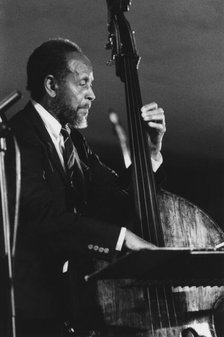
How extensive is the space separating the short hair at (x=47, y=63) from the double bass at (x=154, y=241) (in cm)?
19

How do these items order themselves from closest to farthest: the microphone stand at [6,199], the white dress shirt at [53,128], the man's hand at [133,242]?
the microphone stand at [6,199]
the man's hand at [133,242]
the white dress shirt at [53,128]

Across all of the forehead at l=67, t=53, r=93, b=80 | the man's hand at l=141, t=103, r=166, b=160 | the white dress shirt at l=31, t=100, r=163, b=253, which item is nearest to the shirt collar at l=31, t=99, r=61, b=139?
the white dress shirt at l=31, t=100, r=163, b=253

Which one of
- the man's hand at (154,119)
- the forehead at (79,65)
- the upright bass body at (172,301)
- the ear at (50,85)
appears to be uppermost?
the forehead at (79,65)

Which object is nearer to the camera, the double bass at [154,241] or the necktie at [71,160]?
the double bass at [154,241]

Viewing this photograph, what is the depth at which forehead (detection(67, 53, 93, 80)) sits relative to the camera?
1967 mm

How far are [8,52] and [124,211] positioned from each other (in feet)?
3.17

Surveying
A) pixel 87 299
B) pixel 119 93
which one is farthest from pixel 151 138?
pixel 119 93

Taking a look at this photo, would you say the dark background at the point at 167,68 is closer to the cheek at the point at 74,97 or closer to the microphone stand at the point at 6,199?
the cheek at the point at 74,97

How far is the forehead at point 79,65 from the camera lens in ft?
6.45

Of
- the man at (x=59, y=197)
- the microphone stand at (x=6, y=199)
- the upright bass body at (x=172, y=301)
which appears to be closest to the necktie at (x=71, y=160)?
the man at (x=59, y=197)

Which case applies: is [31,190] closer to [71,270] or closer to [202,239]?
[71,270]

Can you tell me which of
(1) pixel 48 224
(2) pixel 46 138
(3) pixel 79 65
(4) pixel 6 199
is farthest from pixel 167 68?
(4) pixel 6 199

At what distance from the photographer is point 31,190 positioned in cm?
160

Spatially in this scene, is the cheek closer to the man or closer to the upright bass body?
the man
